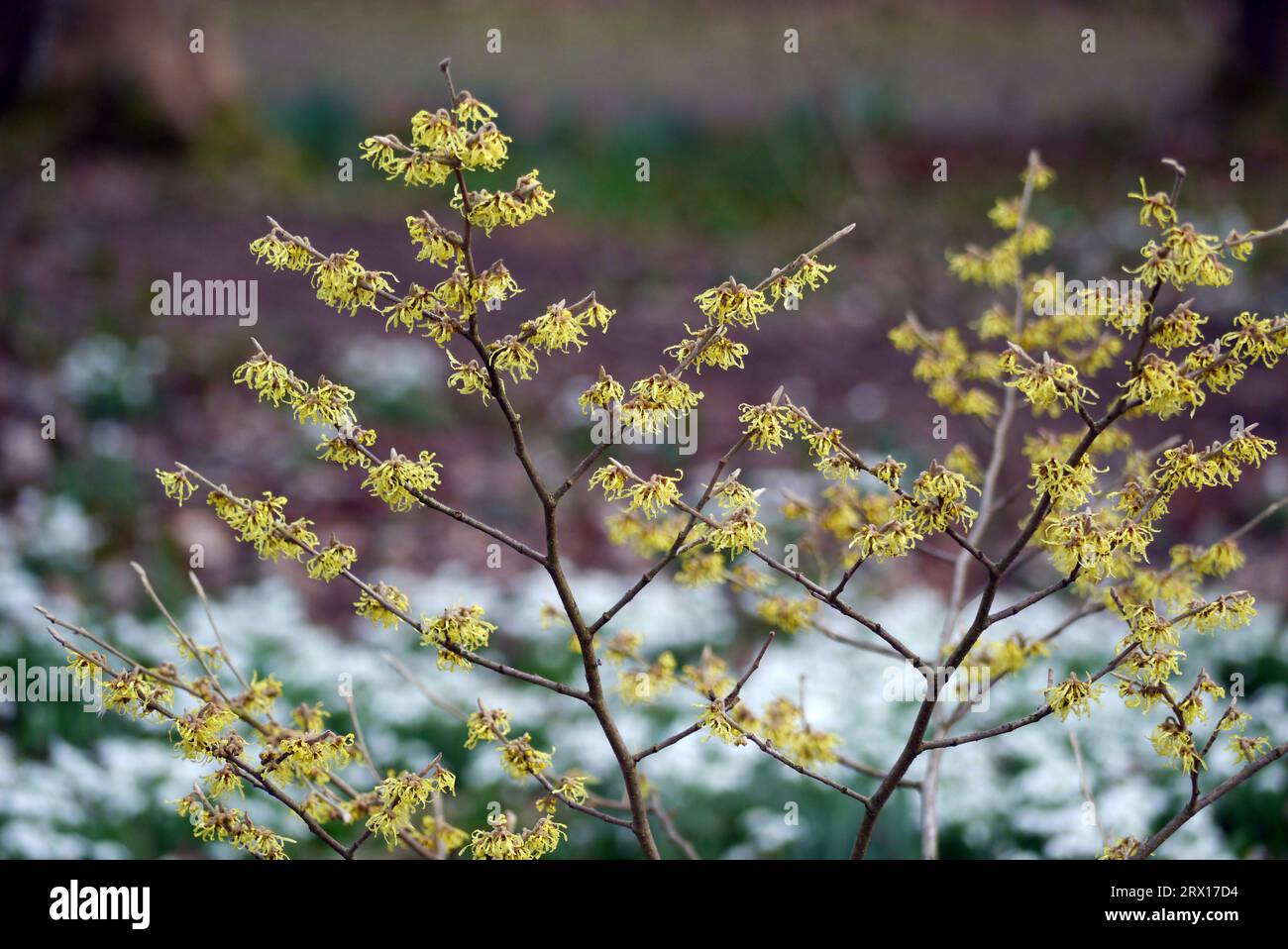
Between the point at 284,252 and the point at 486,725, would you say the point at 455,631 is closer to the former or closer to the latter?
the point at 486,725

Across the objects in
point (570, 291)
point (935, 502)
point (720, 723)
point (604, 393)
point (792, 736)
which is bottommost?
point (720, 723)

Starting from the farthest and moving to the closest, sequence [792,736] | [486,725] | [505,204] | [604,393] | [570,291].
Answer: [570,291], [792,736], [486,725], [604,393], [505,204]

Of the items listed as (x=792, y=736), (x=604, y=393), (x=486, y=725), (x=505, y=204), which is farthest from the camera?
(x=792, y=736)

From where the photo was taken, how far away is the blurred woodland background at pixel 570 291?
12.5 ft

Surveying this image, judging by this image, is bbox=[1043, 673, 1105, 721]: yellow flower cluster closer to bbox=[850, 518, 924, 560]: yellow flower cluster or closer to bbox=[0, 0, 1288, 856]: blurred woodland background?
bbox=[850, 518, 924, 560]: yellow flower cluster

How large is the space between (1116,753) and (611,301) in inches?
186

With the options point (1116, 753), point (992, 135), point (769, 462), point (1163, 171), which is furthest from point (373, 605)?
point (992, 135)

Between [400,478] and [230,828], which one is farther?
[230,828]

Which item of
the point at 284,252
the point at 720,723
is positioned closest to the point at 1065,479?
the point at 720,723

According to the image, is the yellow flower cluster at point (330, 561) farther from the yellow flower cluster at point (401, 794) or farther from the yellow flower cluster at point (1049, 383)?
the yellow flower cluster at point (1049, 383)

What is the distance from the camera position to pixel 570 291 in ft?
25.5

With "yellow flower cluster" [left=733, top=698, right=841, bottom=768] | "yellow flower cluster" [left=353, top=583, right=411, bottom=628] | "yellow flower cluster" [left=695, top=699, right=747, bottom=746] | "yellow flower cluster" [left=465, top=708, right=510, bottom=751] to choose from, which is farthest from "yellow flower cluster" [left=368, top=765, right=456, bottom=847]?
"yellow flower cluster" [left=733, top=698, right=841, bottom=768]

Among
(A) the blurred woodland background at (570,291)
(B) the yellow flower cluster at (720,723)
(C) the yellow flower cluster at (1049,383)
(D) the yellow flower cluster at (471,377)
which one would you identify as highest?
(A) the blurred woodland background at (570,291)

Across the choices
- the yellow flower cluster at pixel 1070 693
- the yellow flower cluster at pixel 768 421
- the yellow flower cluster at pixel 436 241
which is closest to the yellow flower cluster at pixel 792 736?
the yellow flower cluster at pixel 1070 693
